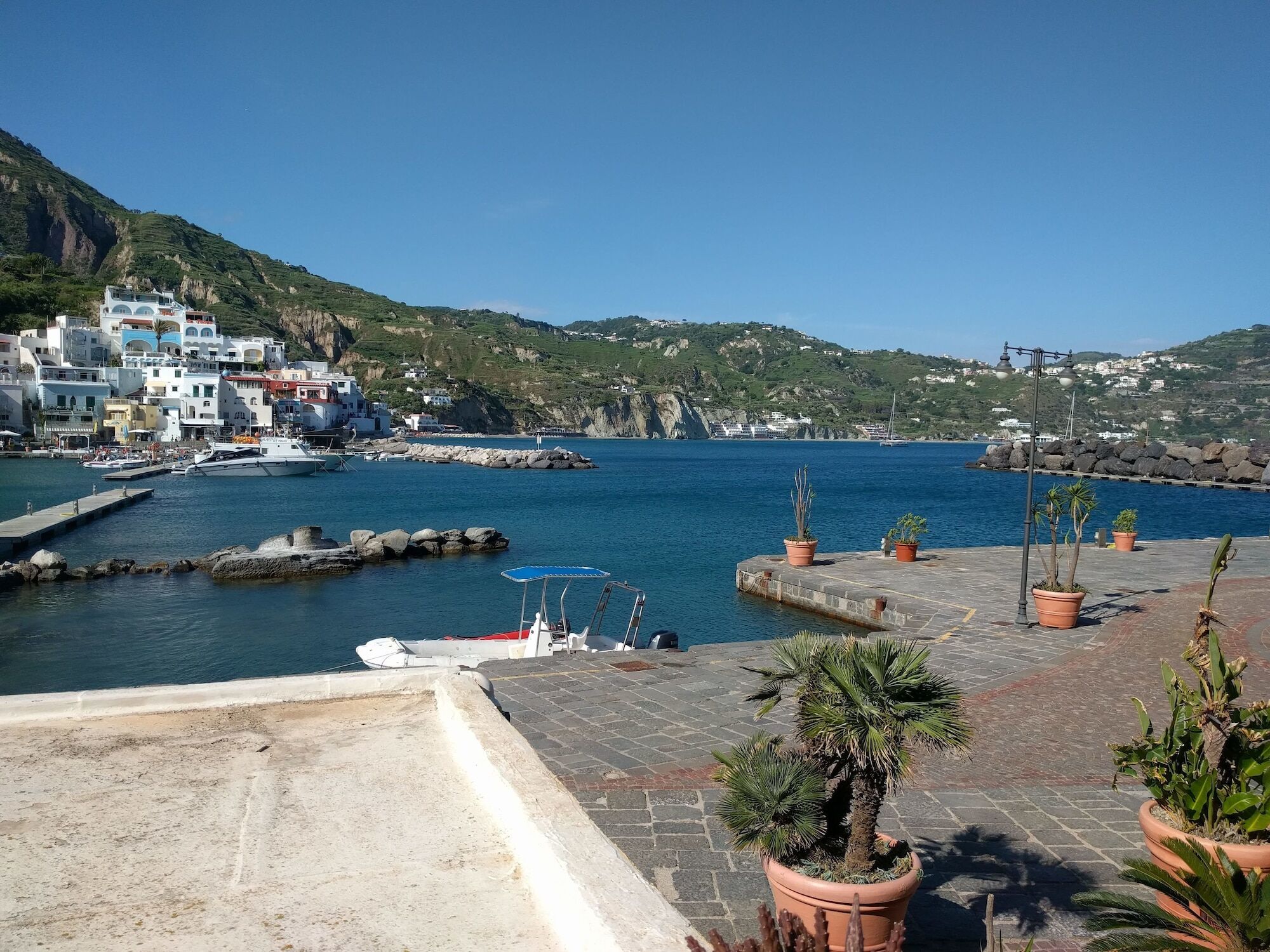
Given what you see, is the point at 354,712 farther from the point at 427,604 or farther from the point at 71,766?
the point at 427,604

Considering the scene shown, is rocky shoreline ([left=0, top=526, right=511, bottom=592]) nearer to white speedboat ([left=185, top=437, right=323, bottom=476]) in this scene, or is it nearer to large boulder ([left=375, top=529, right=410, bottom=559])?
large boulder ([left=375, top=529, right=410, bottom=559])

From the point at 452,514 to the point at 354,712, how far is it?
37.9m

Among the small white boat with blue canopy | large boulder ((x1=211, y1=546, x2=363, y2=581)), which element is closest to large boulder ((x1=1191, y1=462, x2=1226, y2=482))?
large boulder ((x1=211, y1=546, x2=363, y2=581))

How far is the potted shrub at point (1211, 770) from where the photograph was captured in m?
3.64

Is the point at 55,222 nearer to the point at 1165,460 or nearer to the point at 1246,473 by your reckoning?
the point at 1165,460

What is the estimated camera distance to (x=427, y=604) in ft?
70.8

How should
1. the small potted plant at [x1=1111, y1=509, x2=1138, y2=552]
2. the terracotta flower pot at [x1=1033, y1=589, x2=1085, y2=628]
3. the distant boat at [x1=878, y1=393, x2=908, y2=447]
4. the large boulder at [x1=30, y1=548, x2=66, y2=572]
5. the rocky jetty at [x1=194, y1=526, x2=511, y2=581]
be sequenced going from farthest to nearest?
the distant boat at [x1=878, y1=393, x2=908, y2=447] < the rocky jetty at [x1=194, y1=526, x2=511, y2=581] < the large boulder at [x1=30, y1=548, x2=66, y2=572] < the small potted plant at [x1=1111, y1=509, x2=1138, y2=552] < the terracotta flower pot at [x1=1033, y1=589, x2=1085, y2=628]

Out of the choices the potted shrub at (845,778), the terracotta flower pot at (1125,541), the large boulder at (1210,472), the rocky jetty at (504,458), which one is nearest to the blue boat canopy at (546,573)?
the potted shrub at (845,778)

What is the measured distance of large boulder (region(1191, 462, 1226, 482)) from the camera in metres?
65.2

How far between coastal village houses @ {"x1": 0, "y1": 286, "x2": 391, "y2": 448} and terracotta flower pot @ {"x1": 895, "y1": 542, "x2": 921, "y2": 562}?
7949 cm

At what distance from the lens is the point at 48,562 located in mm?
23625

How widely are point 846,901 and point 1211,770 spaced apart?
6.22 ft

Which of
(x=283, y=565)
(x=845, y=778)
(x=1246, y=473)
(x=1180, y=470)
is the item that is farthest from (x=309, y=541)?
(x=1180, y=470)

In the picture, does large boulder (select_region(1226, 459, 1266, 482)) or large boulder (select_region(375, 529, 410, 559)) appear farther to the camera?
large boulder (select_region(1226, 459, 1266, 482))
